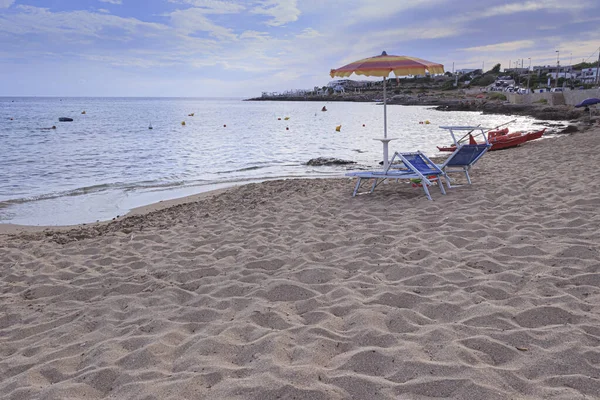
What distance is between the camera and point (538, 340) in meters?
2.45

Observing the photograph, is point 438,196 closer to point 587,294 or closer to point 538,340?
point 587,294

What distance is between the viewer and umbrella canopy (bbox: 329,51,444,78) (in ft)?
22.4

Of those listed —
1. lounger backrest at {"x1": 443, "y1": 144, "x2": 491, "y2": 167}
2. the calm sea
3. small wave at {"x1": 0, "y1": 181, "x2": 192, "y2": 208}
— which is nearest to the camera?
lounger backrest at {"x1": 443, "y1": 144, "x2": 491, "y2": 167}

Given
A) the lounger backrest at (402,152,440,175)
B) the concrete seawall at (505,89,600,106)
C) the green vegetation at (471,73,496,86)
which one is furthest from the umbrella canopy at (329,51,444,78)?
the green vegetation at (471,73,496,86)

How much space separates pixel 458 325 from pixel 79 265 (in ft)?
12.0

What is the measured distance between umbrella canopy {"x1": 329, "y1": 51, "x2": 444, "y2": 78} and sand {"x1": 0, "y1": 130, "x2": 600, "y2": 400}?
2360 mm

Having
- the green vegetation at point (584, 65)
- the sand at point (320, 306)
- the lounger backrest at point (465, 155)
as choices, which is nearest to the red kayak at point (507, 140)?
the lounger backrest at point (465, 155)

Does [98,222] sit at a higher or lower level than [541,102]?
lower

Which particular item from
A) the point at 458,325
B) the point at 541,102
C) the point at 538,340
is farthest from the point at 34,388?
the point at 541,102

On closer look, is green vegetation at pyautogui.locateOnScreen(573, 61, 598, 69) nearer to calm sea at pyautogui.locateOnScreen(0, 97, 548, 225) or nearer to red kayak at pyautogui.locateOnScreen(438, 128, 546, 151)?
calm sea at pyautogui.locateOnScreen(0, 97, 548, 225)

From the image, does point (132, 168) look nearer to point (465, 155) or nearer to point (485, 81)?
point (465, 155)

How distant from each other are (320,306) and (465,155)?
4.74 metres

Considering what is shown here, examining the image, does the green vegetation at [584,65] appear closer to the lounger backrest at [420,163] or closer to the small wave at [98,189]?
the lounger backrest at [420,163]

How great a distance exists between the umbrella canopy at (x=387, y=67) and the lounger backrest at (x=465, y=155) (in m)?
1.40
